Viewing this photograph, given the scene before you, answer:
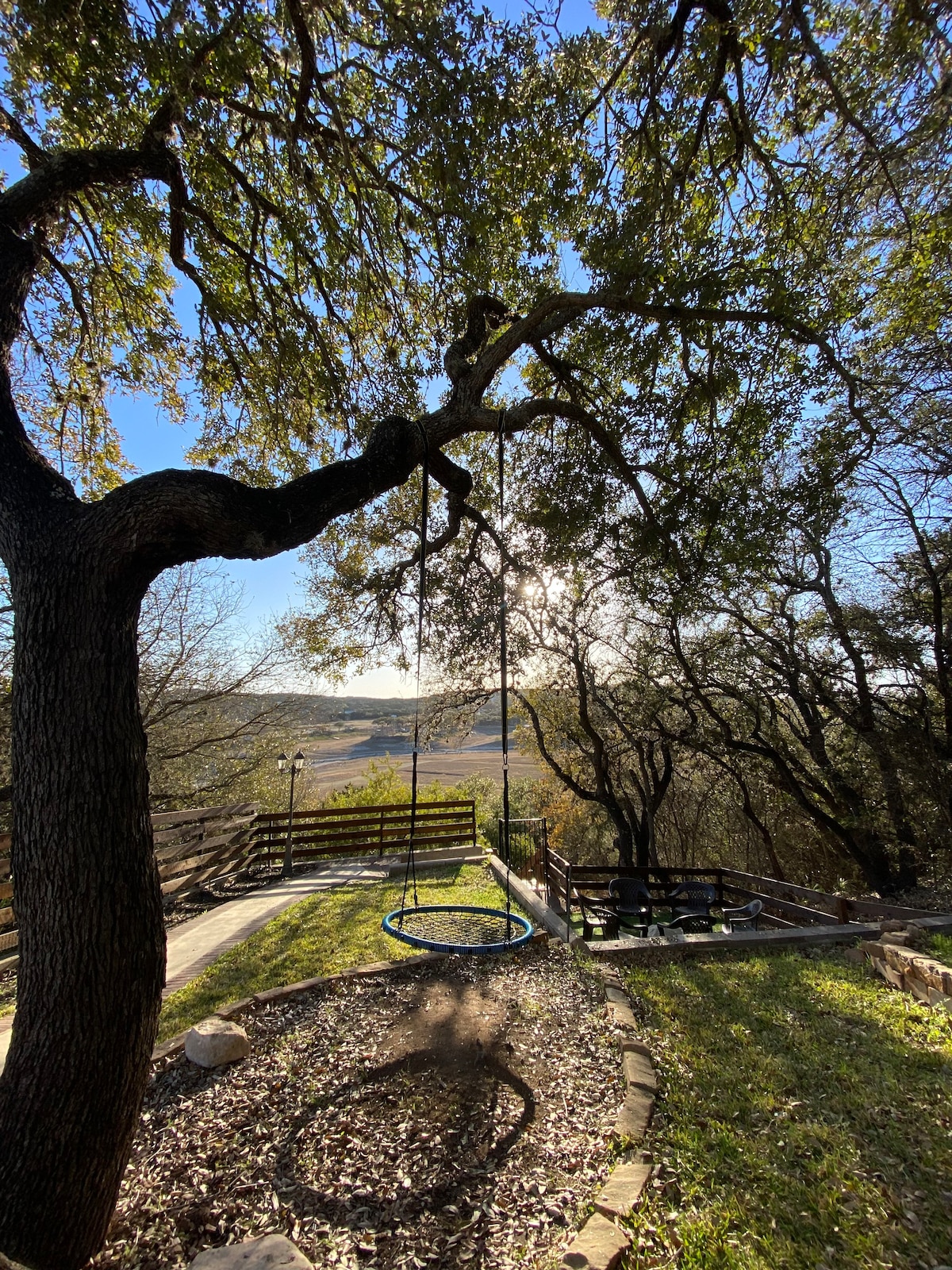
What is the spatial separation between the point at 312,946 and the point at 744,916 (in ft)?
15.1

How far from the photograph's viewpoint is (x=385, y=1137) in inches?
81.1

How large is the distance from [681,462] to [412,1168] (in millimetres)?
4517

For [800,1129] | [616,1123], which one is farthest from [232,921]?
[800,1129]

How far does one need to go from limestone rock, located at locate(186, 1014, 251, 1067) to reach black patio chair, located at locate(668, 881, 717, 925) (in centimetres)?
486

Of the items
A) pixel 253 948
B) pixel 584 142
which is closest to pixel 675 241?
pixel 584 142

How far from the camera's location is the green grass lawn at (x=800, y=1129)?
157 centimetres

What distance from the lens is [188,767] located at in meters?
9.41

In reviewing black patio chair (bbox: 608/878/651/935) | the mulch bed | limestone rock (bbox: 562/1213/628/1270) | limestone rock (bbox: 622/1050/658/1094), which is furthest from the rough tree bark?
black patio chair (bbox: 608/878/651/935)

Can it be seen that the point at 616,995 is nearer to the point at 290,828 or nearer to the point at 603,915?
the point at 603,915

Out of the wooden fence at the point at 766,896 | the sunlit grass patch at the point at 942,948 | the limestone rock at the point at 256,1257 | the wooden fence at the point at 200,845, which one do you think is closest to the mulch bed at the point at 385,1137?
the limestone rock at the point at 256,1257

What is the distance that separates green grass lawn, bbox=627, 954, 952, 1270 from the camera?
5.15 ft

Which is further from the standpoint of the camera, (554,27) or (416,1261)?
(554,27)

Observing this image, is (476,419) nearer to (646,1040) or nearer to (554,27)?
(554,27)

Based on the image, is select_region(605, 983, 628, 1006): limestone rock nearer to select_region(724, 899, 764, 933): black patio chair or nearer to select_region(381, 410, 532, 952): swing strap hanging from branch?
select_region(381, 410, 532, 952): swing strap hanging from branch
